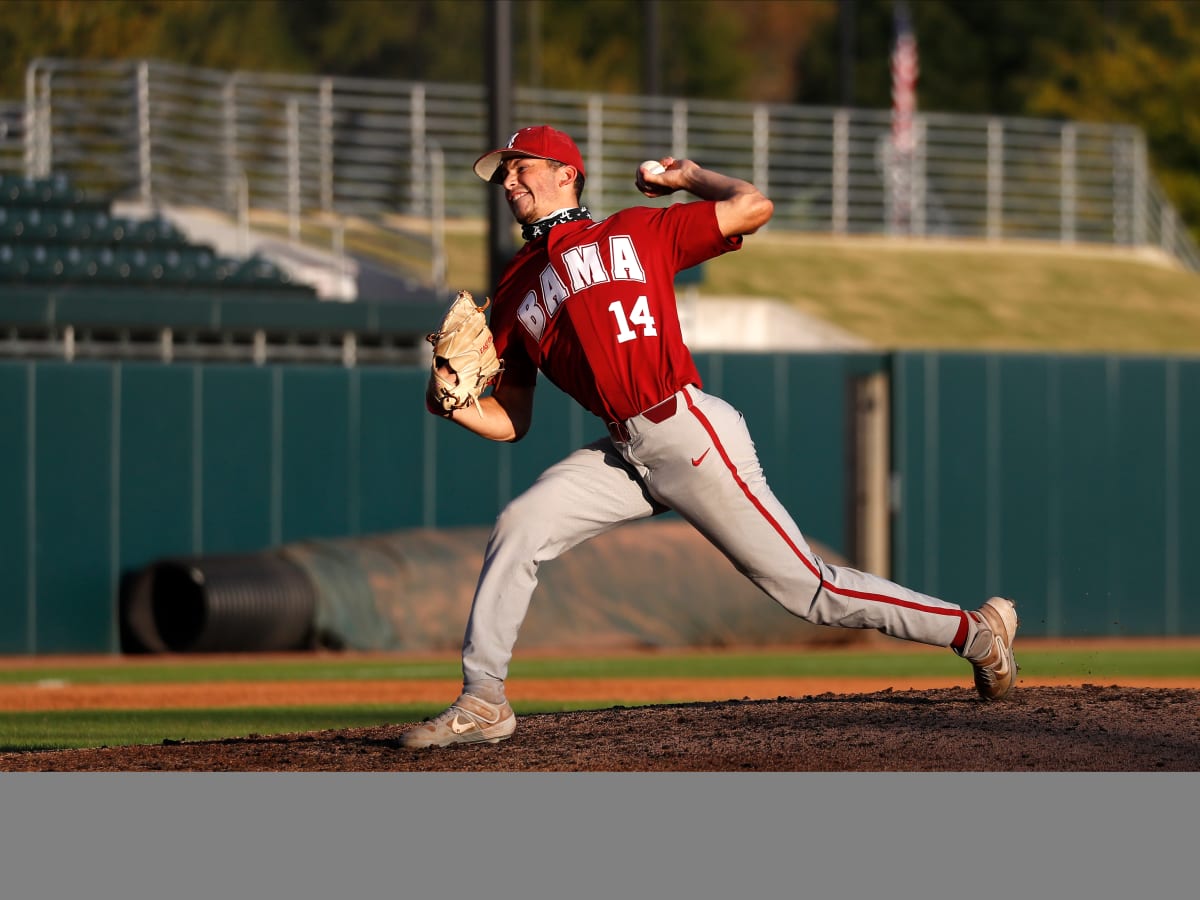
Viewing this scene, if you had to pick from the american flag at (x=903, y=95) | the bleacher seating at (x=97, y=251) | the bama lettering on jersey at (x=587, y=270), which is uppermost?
the american flag at (x=903, y=95)

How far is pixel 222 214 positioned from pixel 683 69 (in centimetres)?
3016

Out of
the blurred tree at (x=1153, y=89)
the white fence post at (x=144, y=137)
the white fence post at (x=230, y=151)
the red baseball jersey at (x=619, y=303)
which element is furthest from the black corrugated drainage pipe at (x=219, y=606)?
the blurred tree at (x=1153, y=89)

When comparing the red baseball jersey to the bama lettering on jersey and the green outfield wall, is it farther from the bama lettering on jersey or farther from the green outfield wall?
the green outfield wall

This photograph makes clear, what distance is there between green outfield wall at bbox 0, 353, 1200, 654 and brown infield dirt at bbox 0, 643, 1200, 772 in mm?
8215

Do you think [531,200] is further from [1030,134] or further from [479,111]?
[1030,134]

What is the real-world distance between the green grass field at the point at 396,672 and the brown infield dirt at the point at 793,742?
1887 mm

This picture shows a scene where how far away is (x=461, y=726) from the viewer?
6094 mm

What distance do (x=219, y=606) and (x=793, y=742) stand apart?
823cm

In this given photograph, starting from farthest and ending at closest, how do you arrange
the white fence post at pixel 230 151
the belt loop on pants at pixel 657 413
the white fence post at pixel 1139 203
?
the white fence post at pixel 1139 203 < the white fence post at pixel 230 151 < the belt loop on pants at pixel 657 413

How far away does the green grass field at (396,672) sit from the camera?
8.65 m

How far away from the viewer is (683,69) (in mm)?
49219

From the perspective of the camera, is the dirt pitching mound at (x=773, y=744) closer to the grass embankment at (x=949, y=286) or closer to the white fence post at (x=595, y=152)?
the grass embankment at (x=949, y=286)

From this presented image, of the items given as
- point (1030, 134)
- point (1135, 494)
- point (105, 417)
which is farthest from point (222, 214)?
point (1030, 134)

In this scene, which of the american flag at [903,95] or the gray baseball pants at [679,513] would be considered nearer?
the gray baseball pants at [679,513]
